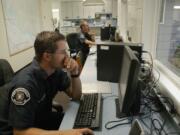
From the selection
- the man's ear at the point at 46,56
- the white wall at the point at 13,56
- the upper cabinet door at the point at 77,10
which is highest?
the upper cabinet door at the point at 77,10

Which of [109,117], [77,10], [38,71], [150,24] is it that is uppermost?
[77,10]

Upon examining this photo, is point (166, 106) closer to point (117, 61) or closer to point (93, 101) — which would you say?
point (93, 101)

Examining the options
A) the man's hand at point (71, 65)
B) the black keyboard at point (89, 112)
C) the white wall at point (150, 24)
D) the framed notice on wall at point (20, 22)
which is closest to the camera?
the black keyboard at point (89, 112)

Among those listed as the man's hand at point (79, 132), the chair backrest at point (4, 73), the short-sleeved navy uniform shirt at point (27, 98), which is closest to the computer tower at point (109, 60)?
the short-sleeved navy uniform shirt at point (27, 98)

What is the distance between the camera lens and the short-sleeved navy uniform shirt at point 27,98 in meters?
1.15

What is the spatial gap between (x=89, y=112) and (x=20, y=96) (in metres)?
0.49

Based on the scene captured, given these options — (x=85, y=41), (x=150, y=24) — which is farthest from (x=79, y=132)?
(x=85, y=41)

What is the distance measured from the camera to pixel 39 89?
1.32 m

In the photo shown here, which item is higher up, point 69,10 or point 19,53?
point 69,10

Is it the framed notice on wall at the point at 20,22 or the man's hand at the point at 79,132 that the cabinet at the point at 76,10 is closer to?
the framed notice on wall at the point at 20,22

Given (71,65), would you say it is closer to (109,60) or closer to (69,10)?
(109,60)

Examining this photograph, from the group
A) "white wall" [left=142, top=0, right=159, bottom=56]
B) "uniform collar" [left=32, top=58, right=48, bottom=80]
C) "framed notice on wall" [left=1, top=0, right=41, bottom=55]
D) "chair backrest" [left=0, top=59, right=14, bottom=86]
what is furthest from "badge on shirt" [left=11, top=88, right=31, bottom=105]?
"framed notice on wall" [left=1, top=0, right=41, bottom=55]

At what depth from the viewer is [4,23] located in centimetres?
358

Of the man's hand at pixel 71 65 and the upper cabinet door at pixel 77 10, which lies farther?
the upper cabinet door at pixel 77 10
